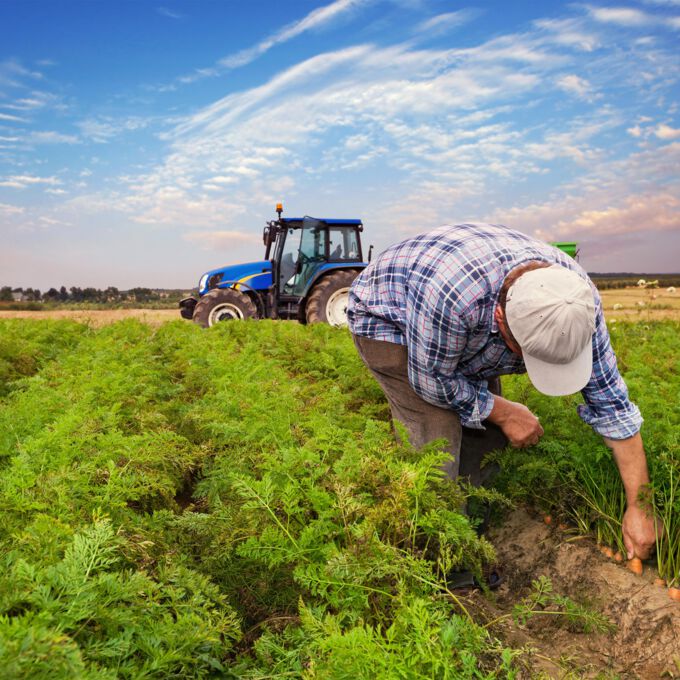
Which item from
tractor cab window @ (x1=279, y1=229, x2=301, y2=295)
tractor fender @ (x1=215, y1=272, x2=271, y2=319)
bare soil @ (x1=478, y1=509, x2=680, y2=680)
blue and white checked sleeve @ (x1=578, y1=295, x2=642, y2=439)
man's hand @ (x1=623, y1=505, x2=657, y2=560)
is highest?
tractor cab window @ (x1=279, y1=229, x2=301, y2=295)

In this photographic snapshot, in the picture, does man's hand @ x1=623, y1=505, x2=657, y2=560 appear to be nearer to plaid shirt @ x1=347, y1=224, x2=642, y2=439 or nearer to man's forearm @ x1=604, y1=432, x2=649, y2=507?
man's forearm @ x1=604, y1=432, x2=649, y2=507

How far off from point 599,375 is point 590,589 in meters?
1.36

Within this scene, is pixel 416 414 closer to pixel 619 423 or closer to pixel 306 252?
pixel 619 423

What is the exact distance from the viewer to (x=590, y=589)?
12.3ft

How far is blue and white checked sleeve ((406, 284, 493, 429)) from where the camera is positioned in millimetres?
3369

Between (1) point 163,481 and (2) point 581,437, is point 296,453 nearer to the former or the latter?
(1) point 163,481

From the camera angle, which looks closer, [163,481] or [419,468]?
[419,468]

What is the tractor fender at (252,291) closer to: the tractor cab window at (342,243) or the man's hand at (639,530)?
the tractor cab window at (342,243)

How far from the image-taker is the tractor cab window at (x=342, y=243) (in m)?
13.5

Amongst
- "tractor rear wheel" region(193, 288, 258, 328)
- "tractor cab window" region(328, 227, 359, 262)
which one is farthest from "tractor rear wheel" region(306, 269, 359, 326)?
"tractor rear wheel" region(193, 288, 258, 328)

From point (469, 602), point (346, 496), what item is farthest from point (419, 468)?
point (469, 602)

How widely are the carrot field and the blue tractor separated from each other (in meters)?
7.68

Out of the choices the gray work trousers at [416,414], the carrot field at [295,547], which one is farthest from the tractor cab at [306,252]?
the gray work trousers at [416,414]

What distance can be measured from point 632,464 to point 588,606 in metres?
0.86
